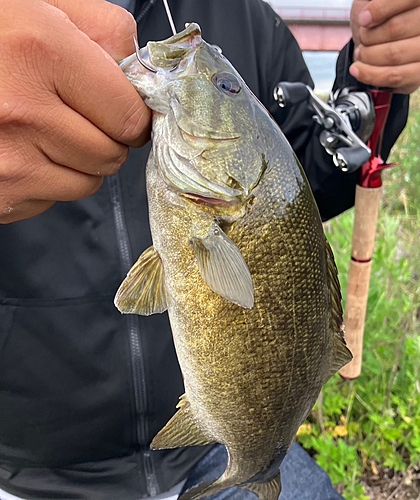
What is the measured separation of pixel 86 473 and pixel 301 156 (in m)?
1.83

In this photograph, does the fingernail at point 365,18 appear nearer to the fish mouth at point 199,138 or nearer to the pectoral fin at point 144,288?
the fish mouth at point 199,138

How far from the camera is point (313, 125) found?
2139 millimetres

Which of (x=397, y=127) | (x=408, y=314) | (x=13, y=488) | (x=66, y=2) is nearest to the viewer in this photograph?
(x=66, y=2)

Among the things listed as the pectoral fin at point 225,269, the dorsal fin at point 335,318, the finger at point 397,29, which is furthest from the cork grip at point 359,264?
the pectoral fin at point 225,269

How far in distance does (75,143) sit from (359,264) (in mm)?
1589

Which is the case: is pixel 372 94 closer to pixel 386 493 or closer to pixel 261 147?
pixel 261 147

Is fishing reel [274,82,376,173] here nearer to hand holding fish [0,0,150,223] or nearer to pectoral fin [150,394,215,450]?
hand holding fish [0,0,150,223]

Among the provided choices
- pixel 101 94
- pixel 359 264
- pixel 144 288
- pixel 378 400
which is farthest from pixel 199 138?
pixel 378 400

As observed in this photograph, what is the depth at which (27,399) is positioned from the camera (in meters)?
1.53

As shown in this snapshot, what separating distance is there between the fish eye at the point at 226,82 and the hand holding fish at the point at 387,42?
852mm

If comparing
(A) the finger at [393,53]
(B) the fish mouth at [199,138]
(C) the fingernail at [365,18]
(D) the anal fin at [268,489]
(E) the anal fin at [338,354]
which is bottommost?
(D) the anal fin at [268,489]

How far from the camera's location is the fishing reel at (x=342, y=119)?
153cm

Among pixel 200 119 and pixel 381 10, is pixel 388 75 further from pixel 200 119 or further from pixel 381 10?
pixel 200 119

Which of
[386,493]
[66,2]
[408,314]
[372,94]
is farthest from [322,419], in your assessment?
[66,2]
